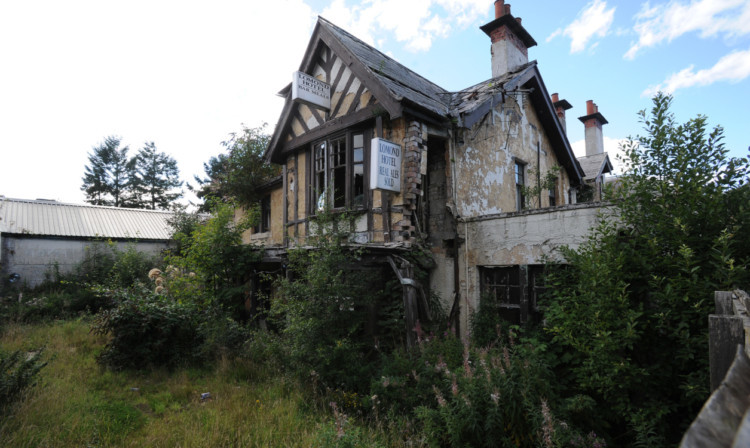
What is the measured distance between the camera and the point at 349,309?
22.6 ft

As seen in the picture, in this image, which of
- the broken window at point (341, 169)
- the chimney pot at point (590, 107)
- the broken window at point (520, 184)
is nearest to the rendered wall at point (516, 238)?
the broken window at point (341, 169)

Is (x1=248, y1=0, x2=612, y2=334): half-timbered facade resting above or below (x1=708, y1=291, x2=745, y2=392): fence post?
above

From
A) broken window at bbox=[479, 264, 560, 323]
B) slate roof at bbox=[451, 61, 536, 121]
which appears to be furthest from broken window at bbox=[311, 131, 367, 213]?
broken window at bbox=[479, 264, 560, 323]

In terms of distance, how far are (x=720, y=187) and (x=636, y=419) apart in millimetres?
2880

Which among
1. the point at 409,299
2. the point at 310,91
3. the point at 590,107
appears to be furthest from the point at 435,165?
the point at 590,107

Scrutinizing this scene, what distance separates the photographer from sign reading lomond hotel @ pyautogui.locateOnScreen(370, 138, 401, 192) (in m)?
7.59

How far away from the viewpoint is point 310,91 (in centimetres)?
952

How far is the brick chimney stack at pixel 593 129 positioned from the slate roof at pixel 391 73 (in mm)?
9684

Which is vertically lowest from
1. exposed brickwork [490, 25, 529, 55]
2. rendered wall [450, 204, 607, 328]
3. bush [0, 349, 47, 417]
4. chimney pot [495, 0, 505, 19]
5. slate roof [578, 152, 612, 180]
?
bush [0, 349, 47, 417]

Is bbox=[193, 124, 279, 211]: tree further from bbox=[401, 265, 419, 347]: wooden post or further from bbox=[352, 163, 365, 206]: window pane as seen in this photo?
bbox=[401, 265, 419, 347]: wooden post

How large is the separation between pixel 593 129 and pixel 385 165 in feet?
47.3

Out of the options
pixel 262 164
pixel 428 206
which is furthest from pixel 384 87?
pixel 262 164

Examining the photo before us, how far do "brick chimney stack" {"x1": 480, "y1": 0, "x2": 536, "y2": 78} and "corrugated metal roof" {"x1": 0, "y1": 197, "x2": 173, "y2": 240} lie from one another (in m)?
19.5

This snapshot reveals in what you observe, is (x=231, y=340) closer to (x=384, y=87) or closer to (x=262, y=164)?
(x=384, y=87)
